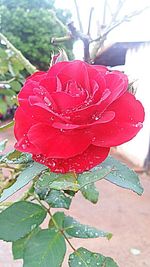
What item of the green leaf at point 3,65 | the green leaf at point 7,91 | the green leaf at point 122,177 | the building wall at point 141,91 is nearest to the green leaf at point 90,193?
the green leaf at point 122,177

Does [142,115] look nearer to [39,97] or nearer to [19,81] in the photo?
[39,97]

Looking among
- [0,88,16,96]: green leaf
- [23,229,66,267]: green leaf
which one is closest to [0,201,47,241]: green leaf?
[23,229,66,267]: green leaf

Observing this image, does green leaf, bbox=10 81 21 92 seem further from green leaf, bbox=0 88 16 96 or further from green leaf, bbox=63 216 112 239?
green leaf, bbox=63 216 112 239

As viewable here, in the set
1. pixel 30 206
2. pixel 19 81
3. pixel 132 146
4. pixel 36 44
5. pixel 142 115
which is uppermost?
pixel 142 115

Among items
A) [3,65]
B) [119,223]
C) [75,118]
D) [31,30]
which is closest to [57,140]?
[75,118]

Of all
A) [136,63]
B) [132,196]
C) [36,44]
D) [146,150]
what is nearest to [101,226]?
[132,196]

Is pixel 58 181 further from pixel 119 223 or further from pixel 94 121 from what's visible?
pixel 119 223

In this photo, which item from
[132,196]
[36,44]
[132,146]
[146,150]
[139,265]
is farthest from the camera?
[36,44]
